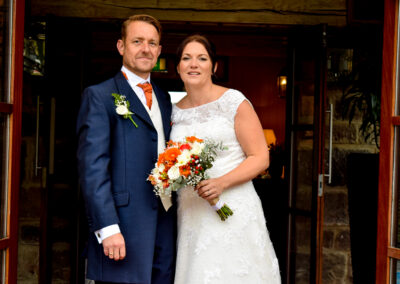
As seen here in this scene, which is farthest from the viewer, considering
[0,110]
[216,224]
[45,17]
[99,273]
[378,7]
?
[45,17]

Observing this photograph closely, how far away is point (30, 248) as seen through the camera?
4.27 m

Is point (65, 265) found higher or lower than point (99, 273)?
lower

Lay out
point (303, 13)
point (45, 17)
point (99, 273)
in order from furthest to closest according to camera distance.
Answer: point (303, 13), point (45, 17), point (99, 273)

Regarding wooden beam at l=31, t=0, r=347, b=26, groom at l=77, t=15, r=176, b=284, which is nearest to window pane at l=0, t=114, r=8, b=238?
groom at l=77, t=15, r=176, b=284

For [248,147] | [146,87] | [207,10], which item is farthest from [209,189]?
[207,10]

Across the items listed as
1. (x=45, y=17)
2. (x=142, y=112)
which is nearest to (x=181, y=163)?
(x=142, y=112)

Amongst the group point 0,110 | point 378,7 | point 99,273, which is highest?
point 378,7

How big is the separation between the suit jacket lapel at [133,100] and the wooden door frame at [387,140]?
1063 mm

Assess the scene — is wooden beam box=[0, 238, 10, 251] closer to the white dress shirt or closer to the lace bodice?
the white dress shirt

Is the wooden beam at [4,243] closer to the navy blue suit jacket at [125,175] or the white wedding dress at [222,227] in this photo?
the navy blue suit jacket at [125,175]

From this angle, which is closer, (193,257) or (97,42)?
(193,257)

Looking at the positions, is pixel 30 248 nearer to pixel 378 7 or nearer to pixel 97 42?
pixel 97 42

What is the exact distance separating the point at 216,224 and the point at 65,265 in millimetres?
2325

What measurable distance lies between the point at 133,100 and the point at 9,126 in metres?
0.56
